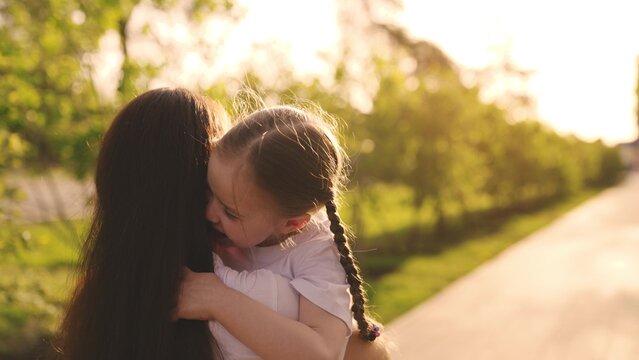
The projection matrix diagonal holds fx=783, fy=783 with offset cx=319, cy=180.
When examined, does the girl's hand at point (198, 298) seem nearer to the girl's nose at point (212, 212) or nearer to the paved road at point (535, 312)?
the girl's nose at point (212, 212)

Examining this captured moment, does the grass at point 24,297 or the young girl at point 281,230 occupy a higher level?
the young girl at point 281,230

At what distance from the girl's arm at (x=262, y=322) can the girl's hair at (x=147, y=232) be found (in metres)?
0.05

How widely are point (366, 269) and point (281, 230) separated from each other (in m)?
9.58

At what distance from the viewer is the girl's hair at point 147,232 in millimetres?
1677

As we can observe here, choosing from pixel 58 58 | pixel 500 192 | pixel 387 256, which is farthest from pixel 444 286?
pixel 500 192

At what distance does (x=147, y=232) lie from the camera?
5.50 ft

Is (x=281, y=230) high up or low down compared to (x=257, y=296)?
up

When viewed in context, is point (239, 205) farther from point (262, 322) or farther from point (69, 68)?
point (69, 68)

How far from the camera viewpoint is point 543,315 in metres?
8.12

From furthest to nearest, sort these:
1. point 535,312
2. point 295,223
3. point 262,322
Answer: point 535,312 → point 295,223 → point 262,322

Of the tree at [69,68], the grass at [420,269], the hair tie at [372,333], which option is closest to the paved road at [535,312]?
the grass at [420,269]

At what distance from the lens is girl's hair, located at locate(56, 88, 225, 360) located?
1.68 m

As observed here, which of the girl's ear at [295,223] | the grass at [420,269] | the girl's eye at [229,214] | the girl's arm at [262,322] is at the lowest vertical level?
the grass at [420,269]

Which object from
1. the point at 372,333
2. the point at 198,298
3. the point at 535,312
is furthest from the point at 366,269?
the point at 198,298
